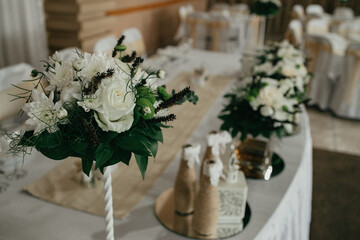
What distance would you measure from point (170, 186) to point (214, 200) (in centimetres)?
32

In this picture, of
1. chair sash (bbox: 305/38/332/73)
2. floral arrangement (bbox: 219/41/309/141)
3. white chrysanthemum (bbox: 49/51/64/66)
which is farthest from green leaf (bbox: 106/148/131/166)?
chair sash (bbox: 305/38/332/73)

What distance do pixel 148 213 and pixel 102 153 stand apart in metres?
0.47

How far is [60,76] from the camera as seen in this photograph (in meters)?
0.74

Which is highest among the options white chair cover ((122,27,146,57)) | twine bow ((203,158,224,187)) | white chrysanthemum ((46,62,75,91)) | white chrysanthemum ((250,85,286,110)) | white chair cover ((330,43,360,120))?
white chrysanthemum ((46,62,75,91))

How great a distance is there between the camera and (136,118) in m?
0.74

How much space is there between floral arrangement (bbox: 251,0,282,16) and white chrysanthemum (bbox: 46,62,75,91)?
98.9 inches

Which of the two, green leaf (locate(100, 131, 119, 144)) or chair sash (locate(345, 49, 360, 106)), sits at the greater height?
green leaf (locate(100, 131, 119, 144))

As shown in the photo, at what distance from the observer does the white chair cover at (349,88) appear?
3.98 metres

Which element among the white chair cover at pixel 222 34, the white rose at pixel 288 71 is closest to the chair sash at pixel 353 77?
the white chair cover at pixel 222 34

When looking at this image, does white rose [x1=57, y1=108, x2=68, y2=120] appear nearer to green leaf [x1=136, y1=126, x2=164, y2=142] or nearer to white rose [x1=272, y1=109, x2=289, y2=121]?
green leaf [x1=136, y1=126, x2=164, y2=142]

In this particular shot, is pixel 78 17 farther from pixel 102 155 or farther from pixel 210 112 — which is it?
pixel 102 155

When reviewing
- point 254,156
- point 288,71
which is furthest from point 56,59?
point 288,71

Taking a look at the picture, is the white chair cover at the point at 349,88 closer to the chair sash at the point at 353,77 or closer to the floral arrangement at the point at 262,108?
the chair sash at the point at 353,77

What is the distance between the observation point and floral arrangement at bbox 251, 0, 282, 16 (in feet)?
9.41
